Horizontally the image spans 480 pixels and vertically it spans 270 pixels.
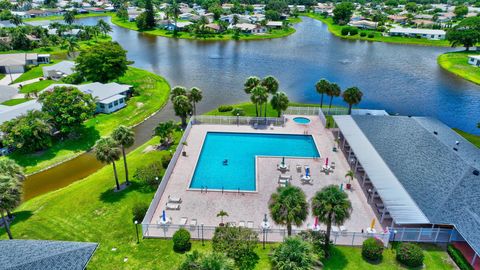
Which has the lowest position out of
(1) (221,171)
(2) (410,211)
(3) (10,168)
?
(1) (221,171)

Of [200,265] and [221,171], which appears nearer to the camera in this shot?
[200,265]

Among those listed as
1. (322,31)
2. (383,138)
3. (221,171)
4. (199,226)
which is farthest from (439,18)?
(199,226)

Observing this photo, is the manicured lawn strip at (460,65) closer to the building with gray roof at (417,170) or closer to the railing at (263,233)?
the building with gray roof at (417,170)

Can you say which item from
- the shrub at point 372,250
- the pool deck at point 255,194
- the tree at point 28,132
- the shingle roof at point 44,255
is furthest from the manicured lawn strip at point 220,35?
the shingle roof at point 44,255

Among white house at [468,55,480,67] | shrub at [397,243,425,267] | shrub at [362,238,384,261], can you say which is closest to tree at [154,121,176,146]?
shrub at [362,238,384,261]

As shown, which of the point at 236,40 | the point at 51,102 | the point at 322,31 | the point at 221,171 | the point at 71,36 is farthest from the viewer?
the point at 322,31

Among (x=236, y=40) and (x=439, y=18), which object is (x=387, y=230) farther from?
(x=439, y=18)

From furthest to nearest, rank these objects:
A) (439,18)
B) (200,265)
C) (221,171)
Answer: (439,18)
(221,171)
(200,265)

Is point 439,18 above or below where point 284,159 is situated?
above
